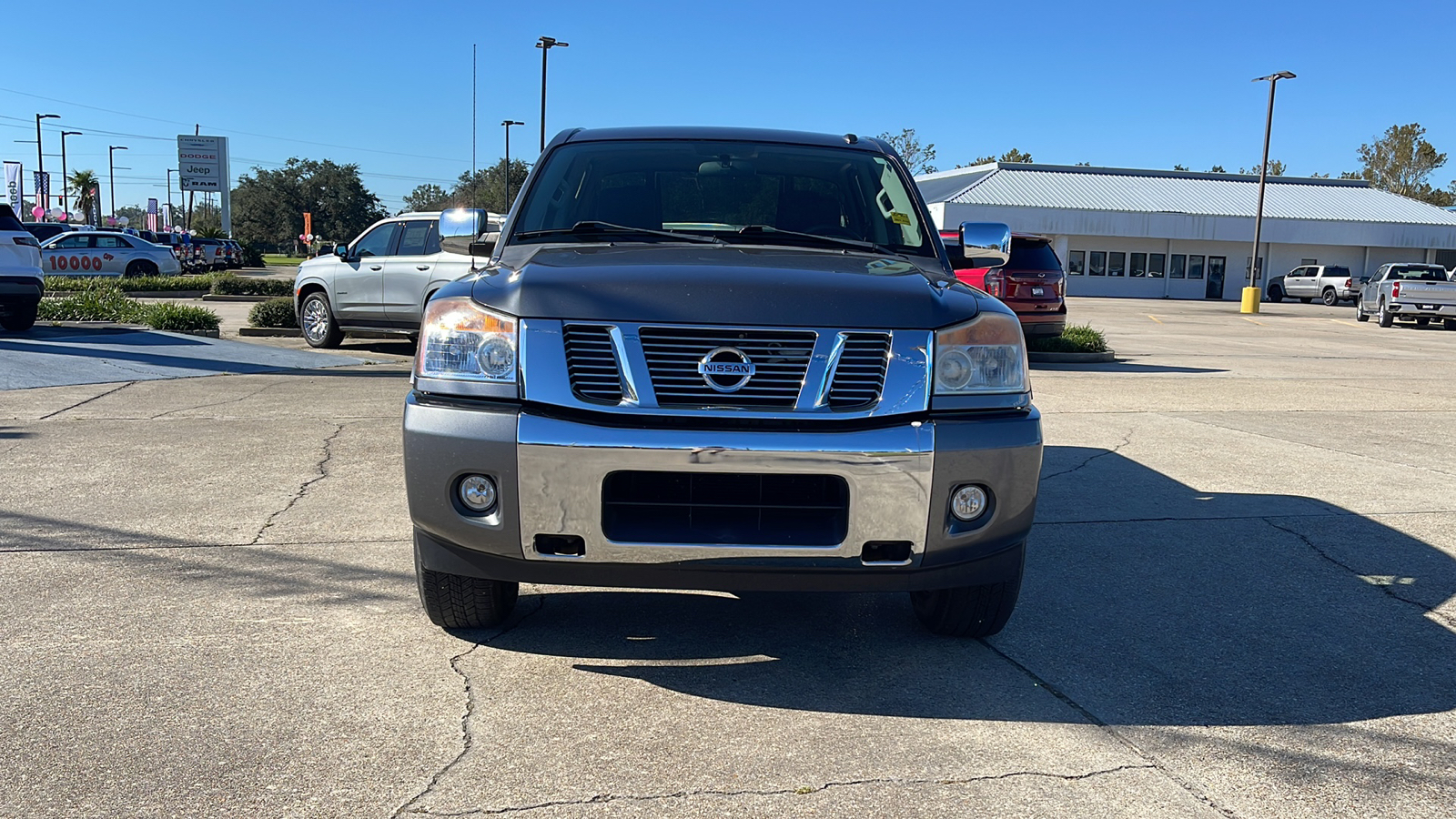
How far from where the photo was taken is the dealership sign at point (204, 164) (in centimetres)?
7644

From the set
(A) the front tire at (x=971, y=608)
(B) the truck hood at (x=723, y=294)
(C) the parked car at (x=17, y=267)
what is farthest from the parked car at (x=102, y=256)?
(A) the front tire at (x=971, y=608)

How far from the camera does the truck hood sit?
3.38 m

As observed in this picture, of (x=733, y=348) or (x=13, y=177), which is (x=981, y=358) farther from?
(x=13, y=177)

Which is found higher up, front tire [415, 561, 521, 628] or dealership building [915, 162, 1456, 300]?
dealership building [915, 162, 1456, 300]

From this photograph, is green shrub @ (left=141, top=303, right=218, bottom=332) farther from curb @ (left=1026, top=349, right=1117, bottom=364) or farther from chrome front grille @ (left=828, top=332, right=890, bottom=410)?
chrome front grille @ (left=828, top=332, right=890, bottom=410)

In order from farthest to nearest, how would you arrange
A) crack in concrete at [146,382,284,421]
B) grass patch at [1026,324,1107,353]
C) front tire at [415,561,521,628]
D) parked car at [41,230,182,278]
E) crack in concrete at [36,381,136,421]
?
parked car at [41,230,182,278] < grass patch at [1026,324,1107,353] < crack in concrete at [146,382,284,421] < crack in concrete at [36,381,136,421] < front tire at [415,561,521,628]

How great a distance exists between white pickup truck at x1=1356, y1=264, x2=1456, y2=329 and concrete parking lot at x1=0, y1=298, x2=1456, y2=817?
84.9ft

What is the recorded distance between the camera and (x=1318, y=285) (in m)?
49.4

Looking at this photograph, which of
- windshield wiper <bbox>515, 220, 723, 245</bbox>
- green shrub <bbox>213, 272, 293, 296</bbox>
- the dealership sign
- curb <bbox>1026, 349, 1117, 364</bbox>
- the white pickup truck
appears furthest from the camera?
the dealership sign

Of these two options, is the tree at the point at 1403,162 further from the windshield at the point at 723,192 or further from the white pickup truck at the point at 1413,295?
the windshield at the point at 723,192

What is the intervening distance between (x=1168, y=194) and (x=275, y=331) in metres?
50.4

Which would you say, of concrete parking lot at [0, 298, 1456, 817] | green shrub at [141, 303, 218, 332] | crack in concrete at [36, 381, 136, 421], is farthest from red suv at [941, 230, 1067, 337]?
green shrub at [141, 303, 218, 332]

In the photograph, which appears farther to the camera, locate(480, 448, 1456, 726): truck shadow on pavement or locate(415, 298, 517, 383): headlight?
locate(480, 448, 1456, 726): truck shadow on pavement

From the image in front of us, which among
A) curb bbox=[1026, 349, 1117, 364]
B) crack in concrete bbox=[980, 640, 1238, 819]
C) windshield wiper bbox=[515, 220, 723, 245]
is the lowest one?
crack in concrete bbox=[980, 640, 1238, 819]
